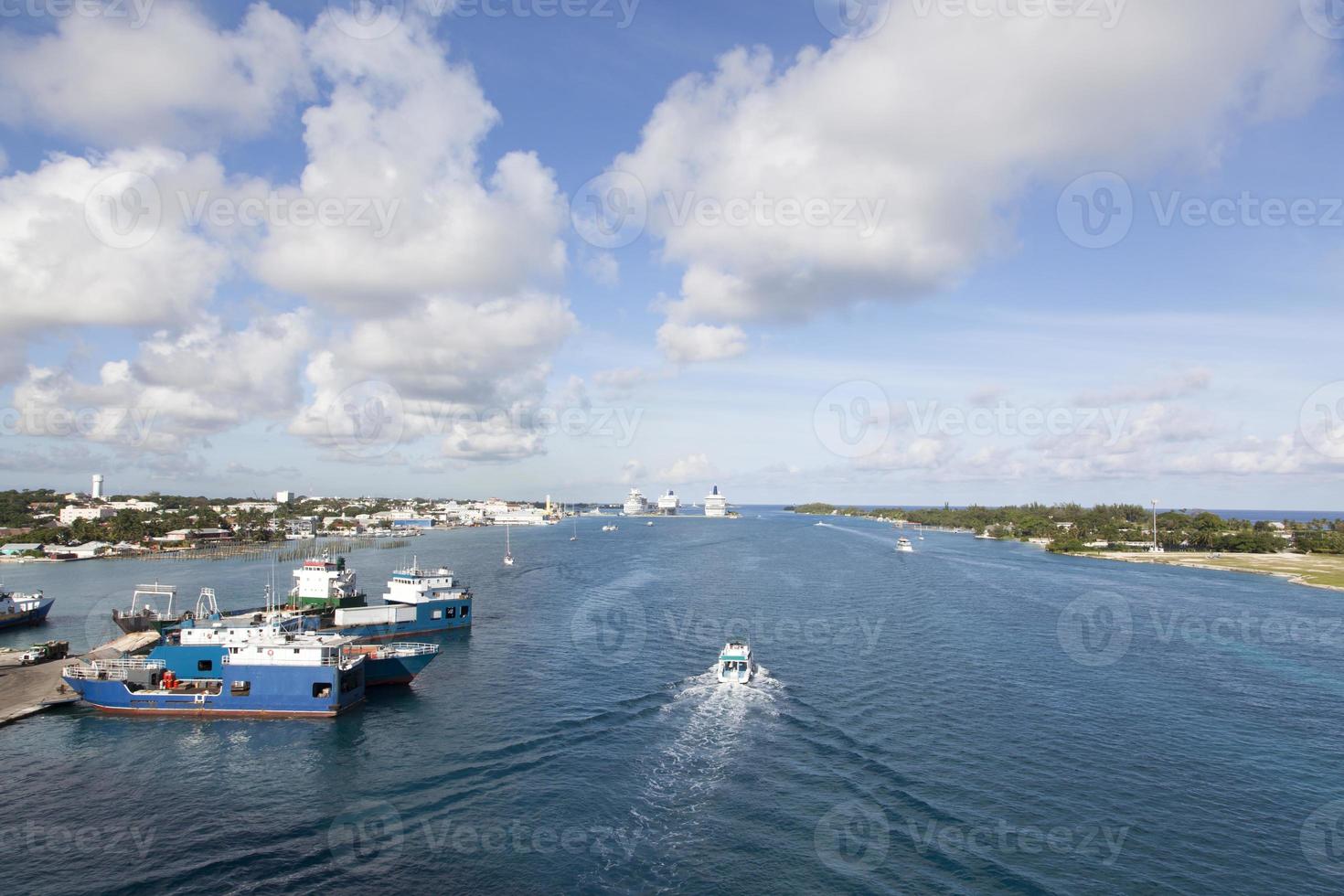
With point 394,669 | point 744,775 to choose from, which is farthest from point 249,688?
point 744,775

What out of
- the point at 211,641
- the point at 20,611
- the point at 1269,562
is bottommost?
the point at 20,611

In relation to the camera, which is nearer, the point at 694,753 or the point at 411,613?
the point at 694,753

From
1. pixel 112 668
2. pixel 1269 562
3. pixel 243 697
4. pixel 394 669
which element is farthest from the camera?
pixel 1269 562

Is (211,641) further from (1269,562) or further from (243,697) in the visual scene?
(1269,562)

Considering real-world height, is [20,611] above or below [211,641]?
below

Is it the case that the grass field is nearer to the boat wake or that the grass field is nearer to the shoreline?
the shoreline

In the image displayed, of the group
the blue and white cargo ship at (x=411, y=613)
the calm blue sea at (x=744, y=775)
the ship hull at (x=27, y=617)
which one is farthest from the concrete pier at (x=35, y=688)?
the ship hull at (x=27, y=617)

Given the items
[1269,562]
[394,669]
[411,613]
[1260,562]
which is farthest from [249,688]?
[1269,562]

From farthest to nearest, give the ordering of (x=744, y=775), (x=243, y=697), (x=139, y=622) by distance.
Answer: (x=139, y=622), (x=243, y=697), (x=744, y=775)
